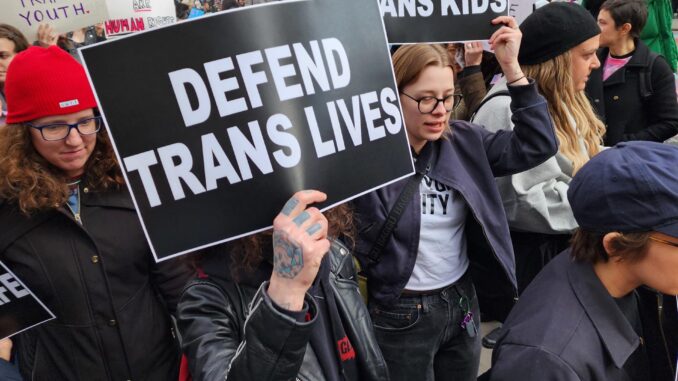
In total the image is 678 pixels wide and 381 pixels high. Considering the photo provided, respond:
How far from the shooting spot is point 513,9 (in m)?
3.93

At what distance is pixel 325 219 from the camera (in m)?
1.24

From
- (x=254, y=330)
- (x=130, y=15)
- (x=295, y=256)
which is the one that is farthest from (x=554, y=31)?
(x=130, y=15)

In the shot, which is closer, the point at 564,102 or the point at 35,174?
the point at 35,174

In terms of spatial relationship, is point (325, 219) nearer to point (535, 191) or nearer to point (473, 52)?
point (535, 191)

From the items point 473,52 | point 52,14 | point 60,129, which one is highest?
point 52,14

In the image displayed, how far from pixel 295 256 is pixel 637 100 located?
3.50 m

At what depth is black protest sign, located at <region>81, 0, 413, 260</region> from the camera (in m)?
1.17

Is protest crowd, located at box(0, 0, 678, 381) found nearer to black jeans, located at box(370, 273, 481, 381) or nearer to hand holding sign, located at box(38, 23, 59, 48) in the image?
black jeans, located at box(370, 273, 481, 381)

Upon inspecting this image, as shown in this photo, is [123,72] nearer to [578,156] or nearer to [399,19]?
[399,19]

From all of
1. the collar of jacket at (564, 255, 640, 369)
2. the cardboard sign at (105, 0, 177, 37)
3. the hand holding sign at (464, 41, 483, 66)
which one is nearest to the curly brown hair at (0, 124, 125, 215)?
the collar of jacket at (564, 255, 640, 369)

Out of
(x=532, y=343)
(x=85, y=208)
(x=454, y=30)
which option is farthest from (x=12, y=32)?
(x=532, y=343)

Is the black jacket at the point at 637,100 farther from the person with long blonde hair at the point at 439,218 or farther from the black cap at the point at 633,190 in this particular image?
the black cap at the point at 633,190

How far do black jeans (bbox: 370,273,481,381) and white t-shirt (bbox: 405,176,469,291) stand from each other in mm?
63

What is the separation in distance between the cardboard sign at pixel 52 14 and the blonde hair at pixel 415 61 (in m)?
2.42
